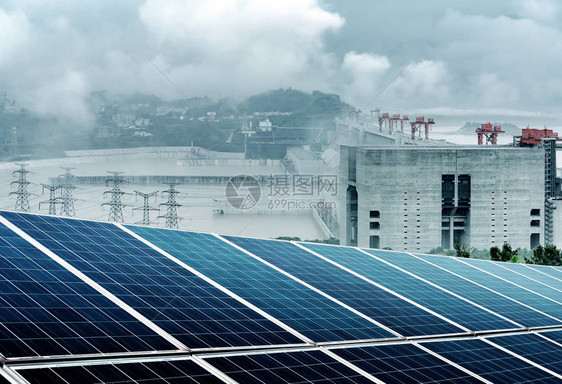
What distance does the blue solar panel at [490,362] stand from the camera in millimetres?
9977

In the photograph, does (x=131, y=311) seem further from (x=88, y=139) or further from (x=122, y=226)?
(x=88, y=139)

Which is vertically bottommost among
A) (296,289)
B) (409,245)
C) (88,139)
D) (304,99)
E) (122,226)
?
(409,245)

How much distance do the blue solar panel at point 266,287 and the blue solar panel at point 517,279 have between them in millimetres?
7740

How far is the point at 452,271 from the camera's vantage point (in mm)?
17641

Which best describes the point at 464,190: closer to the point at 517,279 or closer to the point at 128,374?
the point at 517,279

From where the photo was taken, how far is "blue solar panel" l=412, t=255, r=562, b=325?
619 inches

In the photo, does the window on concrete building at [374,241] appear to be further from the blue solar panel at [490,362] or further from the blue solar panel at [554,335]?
the blue solar panel at [490,362]

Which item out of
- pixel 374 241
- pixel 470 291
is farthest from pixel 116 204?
pixel 470 291

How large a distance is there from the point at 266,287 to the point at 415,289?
3.85 metres

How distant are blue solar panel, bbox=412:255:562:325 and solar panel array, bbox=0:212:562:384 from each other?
0.10 meters

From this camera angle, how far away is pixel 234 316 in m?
10.2

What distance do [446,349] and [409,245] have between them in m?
72.0

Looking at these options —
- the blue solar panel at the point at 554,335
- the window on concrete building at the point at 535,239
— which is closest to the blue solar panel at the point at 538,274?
the blue solar panel at the point at 554,335

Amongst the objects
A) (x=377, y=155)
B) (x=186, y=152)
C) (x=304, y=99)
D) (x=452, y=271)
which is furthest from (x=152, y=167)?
(x=452, y=271)
